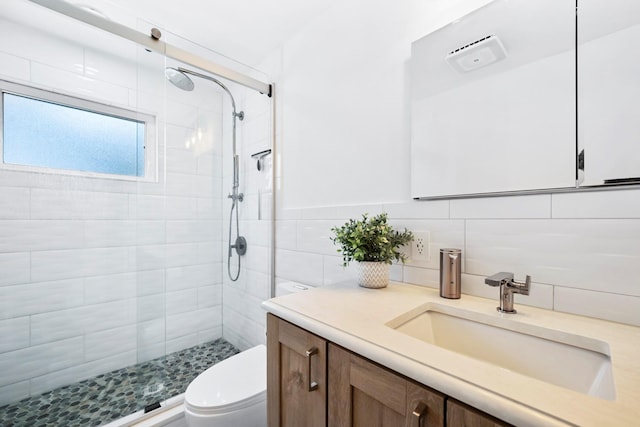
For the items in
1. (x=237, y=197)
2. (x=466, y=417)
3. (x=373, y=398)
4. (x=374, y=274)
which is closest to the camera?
(x=466, y=417)

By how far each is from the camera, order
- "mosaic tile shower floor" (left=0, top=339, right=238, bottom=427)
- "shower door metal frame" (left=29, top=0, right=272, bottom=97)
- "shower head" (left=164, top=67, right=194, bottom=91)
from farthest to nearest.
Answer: "shower head" (left=164, top=67, right=194, bottom=91), "mosaic tile shower floor" (left=0, top=339, right=238, bottom=427), "shower door metal frame" (left=29, top=0, right=272, bottom=97)

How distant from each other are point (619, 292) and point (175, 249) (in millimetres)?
2186

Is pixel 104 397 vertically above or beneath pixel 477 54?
beneath

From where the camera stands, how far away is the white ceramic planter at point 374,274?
106 centimetres

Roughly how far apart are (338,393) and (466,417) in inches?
12.3

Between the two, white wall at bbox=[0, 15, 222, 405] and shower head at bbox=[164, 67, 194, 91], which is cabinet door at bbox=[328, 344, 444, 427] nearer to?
white wall at bbox=[0, 15, 222, 405]

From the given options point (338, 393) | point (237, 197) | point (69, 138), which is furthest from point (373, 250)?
point (69, 138)

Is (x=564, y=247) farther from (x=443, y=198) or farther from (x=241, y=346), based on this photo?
(x=241, y=346)

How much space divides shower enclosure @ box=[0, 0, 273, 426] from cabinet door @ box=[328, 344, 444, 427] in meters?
1.23

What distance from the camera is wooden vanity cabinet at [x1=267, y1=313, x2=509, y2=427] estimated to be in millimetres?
508

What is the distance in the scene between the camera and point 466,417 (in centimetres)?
46

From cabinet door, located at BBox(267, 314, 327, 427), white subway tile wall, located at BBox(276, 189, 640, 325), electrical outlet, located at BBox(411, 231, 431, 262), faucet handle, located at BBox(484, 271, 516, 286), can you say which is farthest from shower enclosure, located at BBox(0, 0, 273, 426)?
faucet handle, located at BBox(484, 271, 516, 286)

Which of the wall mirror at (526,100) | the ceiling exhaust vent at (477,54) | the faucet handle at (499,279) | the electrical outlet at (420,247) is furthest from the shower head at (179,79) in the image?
the faucet handle at (499,279)

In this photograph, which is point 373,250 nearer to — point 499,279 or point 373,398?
point 499,279
